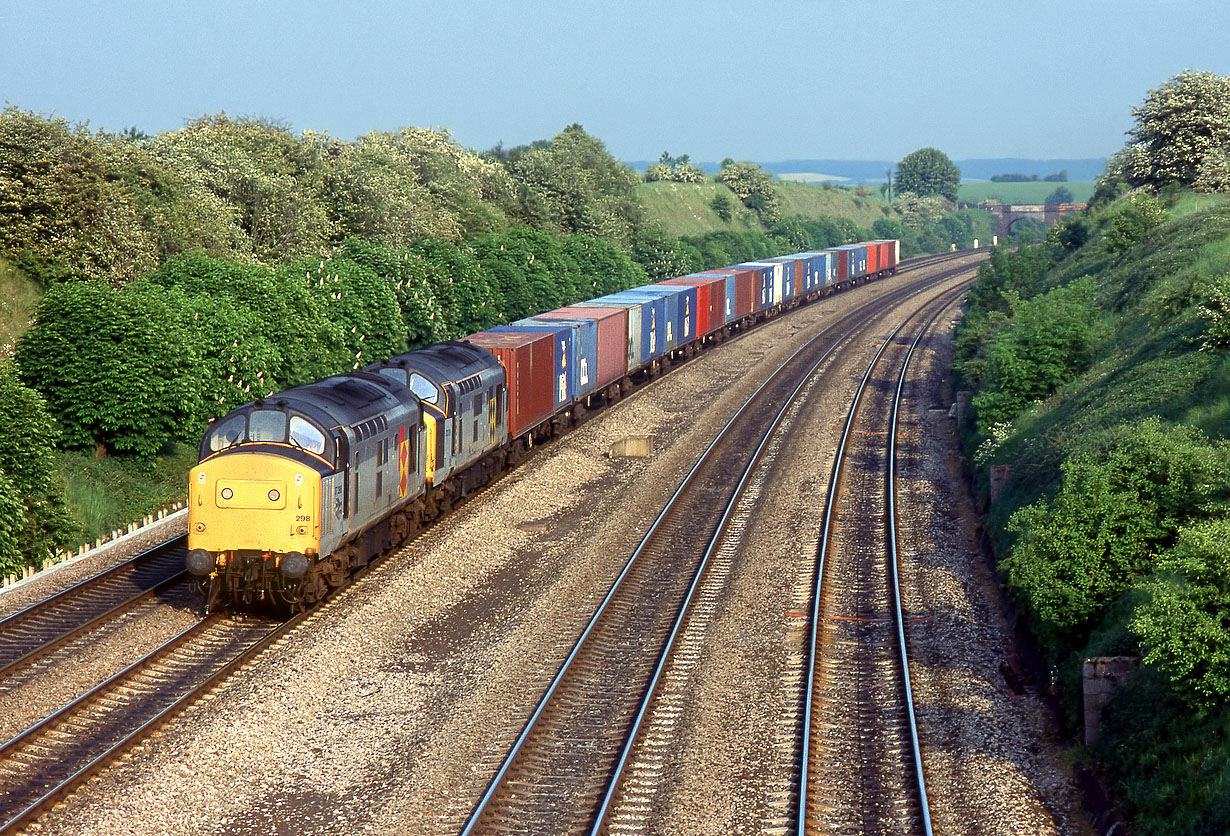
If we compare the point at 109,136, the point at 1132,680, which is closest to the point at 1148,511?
the point at 1132,680

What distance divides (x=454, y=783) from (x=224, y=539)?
7673 mm

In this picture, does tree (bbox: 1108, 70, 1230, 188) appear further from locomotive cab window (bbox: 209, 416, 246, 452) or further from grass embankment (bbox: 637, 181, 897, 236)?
grass embankment (bbox: 637, 181, 897, 236)

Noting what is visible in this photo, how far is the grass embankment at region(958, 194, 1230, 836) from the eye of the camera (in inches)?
544

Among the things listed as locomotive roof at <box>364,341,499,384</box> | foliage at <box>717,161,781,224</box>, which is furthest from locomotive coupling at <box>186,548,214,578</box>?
foliage at <box>717,161,781,224</box>

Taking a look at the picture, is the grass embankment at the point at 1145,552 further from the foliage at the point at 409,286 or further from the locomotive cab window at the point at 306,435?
the foliage at the point at 409,286

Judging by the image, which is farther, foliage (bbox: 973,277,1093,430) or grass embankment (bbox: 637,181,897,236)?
grass embankment (bbox: 637,181,897,236)

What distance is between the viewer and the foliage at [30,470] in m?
26.4

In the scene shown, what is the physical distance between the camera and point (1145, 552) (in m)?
18.1

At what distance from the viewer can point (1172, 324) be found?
32.7 meters

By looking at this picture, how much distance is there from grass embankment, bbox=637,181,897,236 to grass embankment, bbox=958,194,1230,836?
9689 cm

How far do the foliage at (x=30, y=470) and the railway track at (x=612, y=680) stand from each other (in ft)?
44.4

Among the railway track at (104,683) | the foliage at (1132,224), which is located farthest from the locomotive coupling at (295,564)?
the foliage at (1132,224)

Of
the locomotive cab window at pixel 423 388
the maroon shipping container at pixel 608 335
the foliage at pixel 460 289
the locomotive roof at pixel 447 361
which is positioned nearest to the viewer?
the locomotive cab window at pixel 423 388

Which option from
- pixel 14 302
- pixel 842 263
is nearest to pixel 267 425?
pixel 14 302
